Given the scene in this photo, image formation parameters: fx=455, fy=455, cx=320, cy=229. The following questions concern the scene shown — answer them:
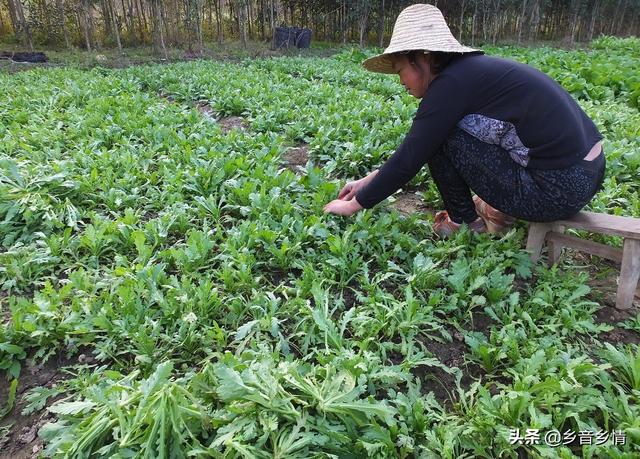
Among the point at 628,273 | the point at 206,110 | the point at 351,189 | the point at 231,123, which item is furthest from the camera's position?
the point at 206,110

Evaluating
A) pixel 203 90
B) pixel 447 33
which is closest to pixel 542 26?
pixel 203 90

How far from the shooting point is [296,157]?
5.07 meters

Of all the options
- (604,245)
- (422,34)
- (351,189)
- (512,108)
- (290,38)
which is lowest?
(604,245)

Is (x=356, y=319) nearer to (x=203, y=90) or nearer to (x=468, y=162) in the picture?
(x=468, y=162)

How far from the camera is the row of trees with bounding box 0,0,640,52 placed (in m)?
15.9

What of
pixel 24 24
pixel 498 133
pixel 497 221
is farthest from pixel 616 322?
pixel 24 24

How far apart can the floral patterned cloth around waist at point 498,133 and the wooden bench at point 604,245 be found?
0.49m

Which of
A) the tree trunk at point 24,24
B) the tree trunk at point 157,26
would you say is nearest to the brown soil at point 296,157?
the tree trunk at point 157,26

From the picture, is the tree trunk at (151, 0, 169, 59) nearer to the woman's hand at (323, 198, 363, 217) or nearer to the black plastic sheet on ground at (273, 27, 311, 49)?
the black plastic sheet on ground at (273, 27, 311, 49)

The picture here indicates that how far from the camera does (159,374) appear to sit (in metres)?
1.95

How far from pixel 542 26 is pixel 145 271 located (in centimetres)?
4070

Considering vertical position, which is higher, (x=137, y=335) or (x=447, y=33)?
(x=447, y=33)

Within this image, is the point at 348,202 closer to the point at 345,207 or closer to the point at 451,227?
the point at 345,207

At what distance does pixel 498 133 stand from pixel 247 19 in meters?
20.1
